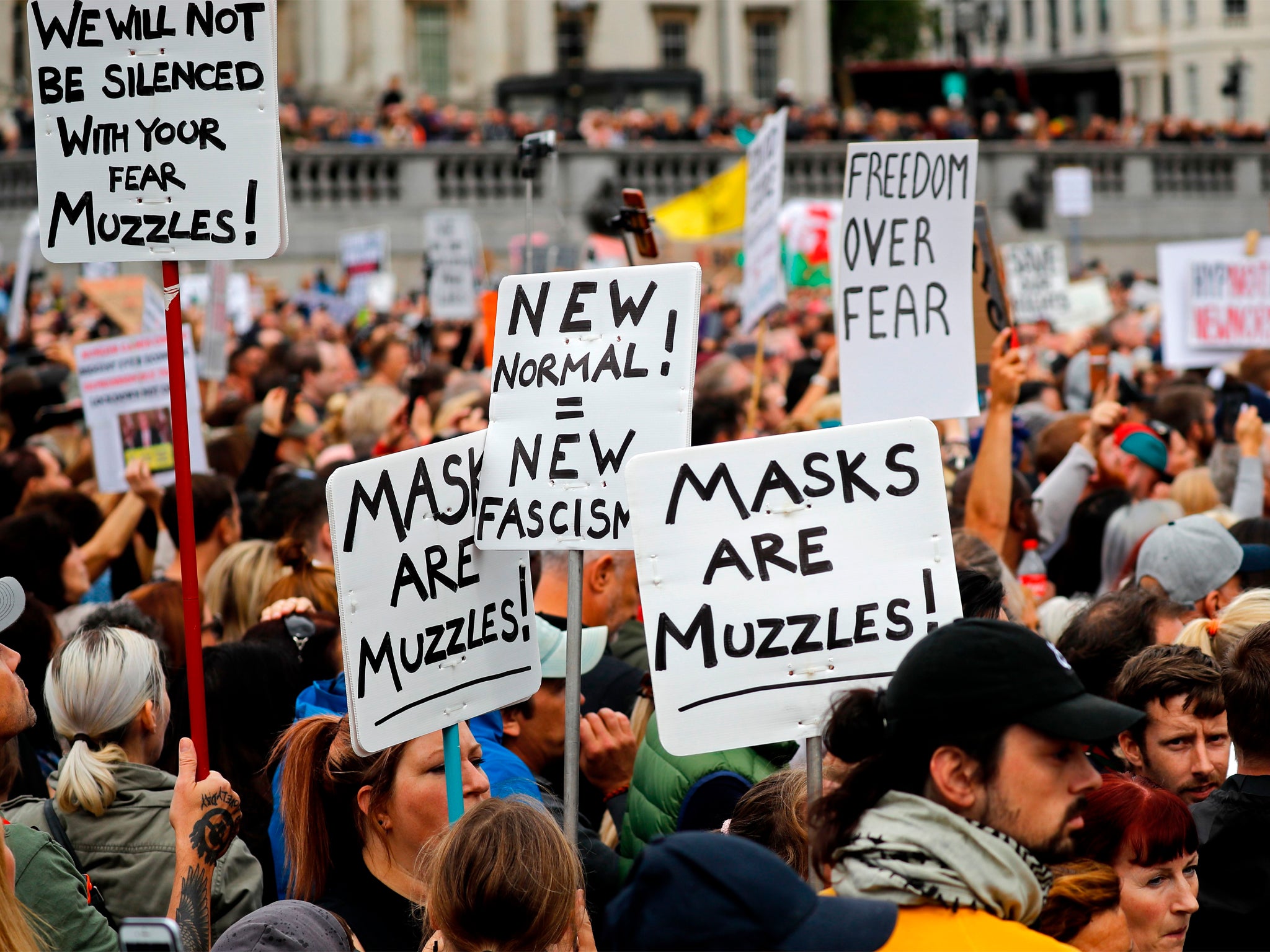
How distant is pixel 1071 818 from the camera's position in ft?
7.90

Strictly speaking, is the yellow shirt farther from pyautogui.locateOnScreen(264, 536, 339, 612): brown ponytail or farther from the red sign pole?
pyautogui.locateOnScreen(264, 536, 339, 612): brown ponytail

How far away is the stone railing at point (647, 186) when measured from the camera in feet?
88.6

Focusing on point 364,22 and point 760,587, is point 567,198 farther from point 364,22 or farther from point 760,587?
point 760,587

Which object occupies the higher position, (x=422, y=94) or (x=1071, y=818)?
(x=422, y=94)

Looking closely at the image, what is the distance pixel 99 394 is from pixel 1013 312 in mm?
10704

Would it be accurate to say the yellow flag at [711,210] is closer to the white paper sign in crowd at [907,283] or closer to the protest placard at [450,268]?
the protest placard at [450,268]

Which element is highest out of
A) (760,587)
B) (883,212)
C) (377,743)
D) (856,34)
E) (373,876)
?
(856,34)

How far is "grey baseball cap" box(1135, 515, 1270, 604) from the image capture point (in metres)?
4.98

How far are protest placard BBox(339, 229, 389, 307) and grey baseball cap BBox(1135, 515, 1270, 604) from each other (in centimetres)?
1380

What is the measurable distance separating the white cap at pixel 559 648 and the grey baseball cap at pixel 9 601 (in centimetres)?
137

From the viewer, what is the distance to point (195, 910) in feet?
10.3

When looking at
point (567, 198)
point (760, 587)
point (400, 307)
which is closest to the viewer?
Answer: point (760, 587)

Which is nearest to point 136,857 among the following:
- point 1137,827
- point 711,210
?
point 1137,827

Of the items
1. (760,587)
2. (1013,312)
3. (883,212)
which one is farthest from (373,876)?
(1013,312)
